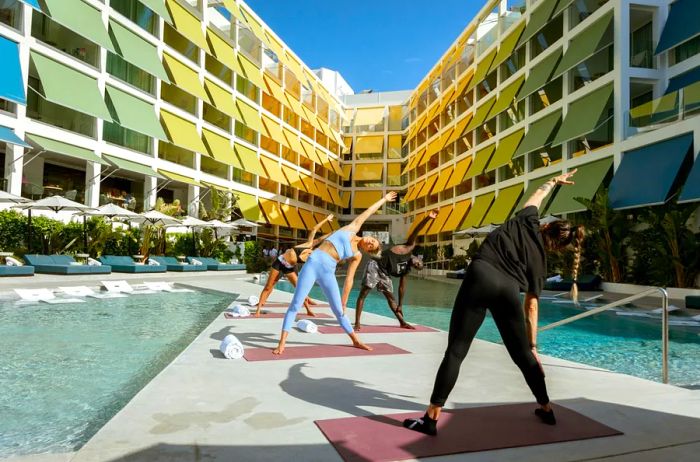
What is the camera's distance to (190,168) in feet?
120

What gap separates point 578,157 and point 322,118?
37.9 meters

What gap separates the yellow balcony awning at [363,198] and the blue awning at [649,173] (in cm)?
4469

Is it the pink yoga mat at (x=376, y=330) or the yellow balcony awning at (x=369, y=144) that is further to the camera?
the yellow balcony awning at (x=369, y=144)

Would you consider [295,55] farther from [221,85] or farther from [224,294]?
[224,294]

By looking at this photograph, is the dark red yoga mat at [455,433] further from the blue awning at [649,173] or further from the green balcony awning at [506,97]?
the green balcony awning at [506,97]

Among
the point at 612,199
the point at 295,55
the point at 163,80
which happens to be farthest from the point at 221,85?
the point at 612,199

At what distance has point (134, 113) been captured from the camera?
29688 mm

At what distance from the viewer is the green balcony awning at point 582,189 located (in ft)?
76.4

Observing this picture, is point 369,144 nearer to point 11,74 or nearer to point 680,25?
point 680,25

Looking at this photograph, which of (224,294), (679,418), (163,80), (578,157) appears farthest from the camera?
(163,80)

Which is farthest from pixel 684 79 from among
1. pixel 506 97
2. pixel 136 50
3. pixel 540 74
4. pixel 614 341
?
pixel 136 50

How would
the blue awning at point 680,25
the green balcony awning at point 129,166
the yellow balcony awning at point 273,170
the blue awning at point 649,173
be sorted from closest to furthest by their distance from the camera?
the blue awning at point 649,173
the blue awning at point 680,25
the green balcony awning at point 129,166
the yellow balcony awning at point 273,170

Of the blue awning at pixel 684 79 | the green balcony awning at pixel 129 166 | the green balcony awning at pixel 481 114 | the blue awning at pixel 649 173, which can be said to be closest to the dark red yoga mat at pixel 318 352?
the blue awning at pixel 649 173

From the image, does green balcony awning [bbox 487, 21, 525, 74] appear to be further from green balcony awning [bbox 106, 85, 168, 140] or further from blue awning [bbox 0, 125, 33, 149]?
blue awning [bbox 0, 125, 33, 149]
